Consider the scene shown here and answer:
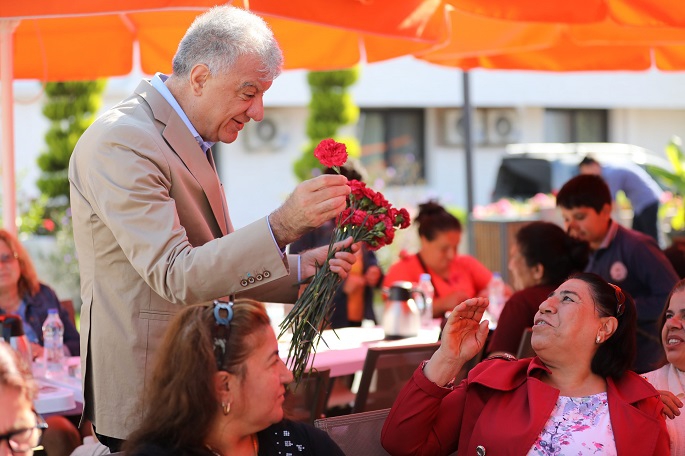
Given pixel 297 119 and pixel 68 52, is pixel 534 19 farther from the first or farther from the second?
pixel 297 119

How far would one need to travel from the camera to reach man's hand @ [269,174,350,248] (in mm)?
2420

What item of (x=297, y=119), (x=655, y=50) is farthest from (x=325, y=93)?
(x=655, y=50)

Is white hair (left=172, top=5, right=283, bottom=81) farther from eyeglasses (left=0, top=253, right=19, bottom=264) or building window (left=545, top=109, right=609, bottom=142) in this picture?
building window (left=545, top=109, right=609, bottom=142)

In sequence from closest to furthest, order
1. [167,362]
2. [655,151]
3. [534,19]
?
[167,362] → [534,19] → [655,151]

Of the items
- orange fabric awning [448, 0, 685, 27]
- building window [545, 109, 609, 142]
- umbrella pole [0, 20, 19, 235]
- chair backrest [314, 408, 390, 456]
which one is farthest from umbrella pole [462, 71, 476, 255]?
building window [545, 109, 609, 142]

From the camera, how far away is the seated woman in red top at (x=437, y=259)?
629 cm

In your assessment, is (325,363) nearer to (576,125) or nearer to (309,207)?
(309,207)

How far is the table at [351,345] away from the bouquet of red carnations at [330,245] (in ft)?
2.79

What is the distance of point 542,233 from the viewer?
5.11 metres

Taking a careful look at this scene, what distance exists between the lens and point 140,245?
2.46 metres

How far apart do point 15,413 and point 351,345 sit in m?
3.19

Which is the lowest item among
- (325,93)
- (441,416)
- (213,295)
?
(441,416)

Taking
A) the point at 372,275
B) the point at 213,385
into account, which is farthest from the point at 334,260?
the point at 372,275

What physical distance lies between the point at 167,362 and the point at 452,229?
4232 mm
